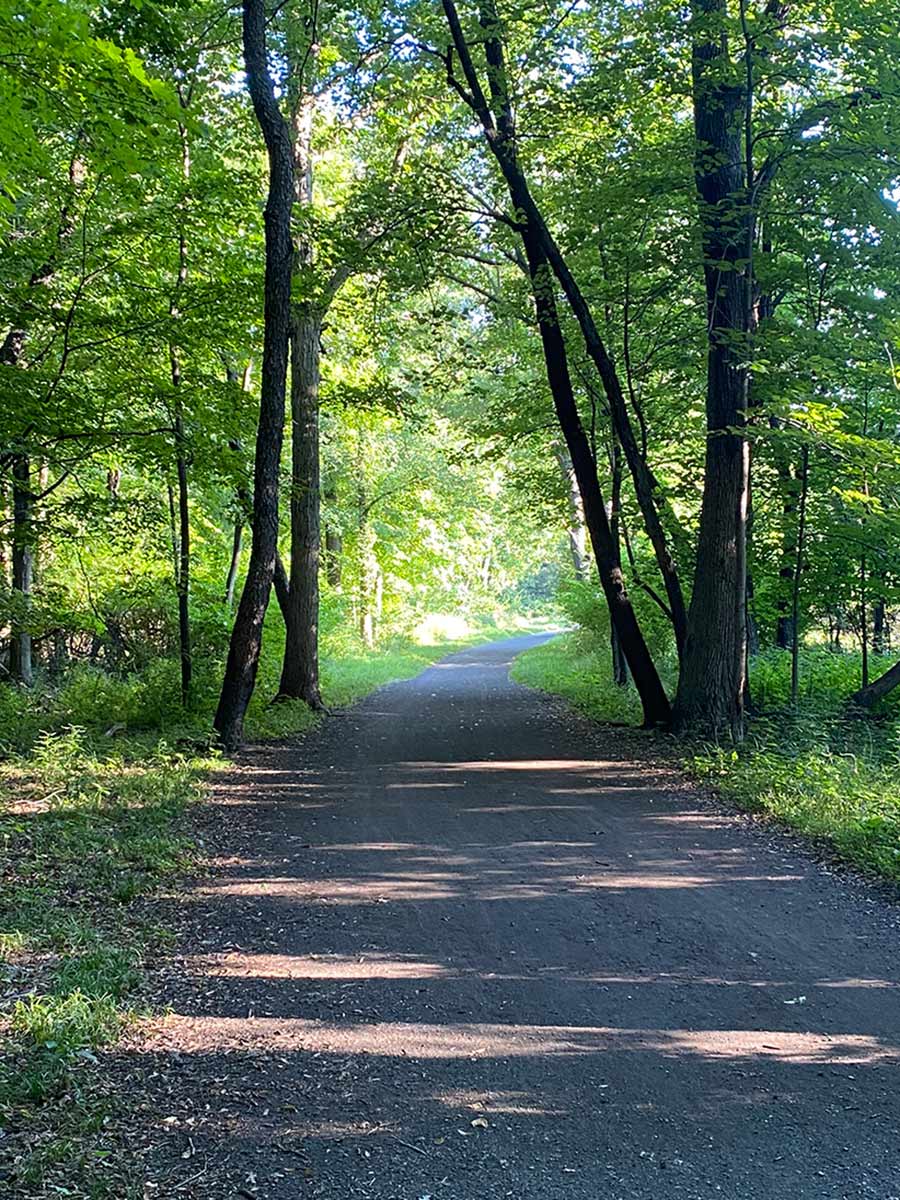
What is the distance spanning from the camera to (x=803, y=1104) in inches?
132

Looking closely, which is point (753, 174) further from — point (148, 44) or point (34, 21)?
point (34, 21)

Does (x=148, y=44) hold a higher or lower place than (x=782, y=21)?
lower

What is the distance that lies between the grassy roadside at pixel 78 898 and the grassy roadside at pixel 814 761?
4963mm

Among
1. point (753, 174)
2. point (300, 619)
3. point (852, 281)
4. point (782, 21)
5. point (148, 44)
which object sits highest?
point (782, 21)

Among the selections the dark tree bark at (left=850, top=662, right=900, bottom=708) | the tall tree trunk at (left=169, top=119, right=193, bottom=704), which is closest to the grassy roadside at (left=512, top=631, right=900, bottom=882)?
the dark tree bark at (left=850, top=662, right=900, bottom=708)

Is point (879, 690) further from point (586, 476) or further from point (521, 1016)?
point (521, 1016)

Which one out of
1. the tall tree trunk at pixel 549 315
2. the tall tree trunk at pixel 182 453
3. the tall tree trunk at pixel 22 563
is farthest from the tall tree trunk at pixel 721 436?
the tall tree trunk at pixel 22 563

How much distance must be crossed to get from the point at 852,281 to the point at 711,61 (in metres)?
3.29

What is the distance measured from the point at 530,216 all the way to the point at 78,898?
34.1 ft

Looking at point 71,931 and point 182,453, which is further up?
point 182,453

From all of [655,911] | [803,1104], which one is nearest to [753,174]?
[655,911]

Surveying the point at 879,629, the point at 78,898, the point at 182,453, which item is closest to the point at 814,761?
the point at 78,898

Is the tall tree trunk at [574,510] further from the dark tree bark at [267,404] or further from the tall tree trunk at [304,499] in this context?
the dark tree bark at [267,404]

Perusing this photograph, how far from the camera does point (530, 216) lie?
12.1m
